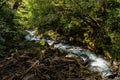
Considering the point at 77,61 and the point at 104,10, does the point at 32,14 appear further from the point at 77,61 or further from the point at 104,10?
the point at 77,61

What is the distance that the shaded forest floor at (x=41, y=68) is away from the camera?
33.6 ft

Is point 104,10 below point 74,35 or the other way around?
the other way around

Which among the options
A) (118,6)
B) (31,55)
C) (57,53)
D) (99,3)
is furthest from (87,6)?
(31,55)

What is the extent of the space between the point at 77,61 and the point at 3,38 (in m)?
4.89

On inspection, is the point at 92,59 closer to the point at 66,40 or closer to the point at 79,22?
the point at 79,22

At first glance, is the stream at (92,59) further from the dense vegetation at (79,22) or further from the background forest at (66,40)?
the dense vegetation at (79,22)

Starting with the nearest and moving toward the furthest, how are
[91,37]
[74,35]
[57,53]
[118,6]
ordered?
1. [57,53]
2. [118,6]
3. [91,37]
4. [74,35]

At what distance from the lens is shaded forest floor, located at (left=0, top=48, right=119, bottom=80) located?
10.2 m

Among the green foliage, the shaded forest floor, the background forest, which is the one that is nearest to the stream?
the background forest

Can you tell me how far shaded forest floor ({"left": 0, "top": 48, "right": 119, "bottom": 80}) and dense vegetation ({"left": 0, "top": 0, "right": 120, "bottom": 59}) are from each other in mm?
1269

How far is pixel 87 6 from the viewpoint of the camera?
14.4 metres

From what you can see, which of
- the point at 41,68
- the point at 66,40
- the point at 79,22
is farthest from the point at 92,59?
the point at 66,40

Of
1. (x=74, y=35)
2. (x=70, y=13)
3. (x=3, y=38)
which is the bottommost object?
(x=74, y=35)

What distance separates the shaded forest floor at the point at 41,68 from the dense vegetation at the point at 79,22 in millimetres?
1269
